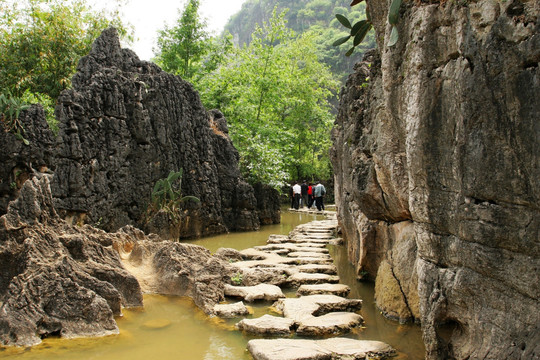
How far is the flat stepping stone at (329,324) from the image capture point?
15.2ft

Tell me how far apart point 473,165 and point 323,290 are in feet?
12.4

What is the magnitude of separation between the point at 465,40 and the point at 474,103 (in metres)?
0.44

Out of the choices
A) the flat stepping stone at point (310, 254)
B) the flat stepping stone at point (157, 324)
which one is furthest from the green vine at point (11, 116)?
the flat stepping stone at point (157, 324)

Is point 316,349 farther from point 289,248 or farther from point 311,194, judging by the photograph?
point 311,194

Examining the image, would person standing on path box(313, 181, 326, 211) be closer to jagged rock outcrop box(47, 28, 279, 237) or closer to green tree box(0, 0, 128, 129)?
jagged rock outcrop box(47, 28, 279, 237)

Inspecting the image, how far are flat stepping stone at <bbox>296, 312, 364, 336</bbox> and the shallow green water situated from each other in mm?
123

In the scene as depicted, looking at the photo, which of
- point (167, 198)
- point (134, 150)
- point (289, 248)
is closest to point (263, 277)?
point (289, 248)

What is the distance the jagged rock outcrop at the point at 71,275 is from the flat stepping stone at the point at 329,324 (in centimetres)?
130

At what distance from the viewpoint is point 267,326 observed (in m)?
4.64

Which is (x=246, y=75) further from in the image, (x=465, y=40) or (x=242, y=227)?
(x=465, y=40)

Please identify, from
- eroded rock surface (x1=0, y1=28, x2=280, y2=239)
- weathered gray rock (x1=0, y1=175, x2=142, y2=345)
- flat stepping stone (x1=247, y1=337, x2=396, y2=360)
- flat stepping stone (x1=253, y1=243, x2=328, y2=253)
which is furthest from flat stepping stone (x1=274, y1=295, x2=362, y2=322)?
eroded rock surface (x1=0, y1=28, x2=280, y2=239)

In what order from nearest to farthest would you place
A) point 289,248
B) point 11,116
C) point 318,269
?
point 318,269 → point 289,248 → point 11,116

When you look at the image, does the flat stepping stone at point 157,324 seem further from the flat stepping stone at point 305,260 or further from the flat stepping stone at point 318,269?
the flat stepping stone at point 305,260

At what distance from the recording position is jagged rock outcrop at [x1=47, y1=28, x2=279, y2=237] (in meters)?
9.45
